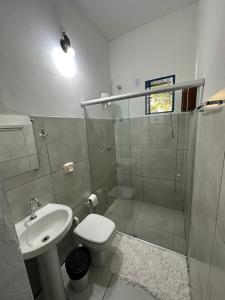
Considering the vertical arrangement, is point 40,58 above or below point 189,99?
above

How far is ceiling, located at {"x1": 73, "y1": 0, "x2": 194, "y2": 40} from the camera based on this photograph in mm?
1503

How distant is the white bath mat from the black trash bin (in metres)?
0.33

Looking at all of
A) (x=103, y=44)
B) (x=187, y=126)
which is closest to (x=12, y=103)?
(x=103, y=44)

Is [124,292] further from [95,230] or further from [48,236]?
[48,236]

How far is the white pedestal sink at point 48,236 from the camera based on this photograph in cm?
97

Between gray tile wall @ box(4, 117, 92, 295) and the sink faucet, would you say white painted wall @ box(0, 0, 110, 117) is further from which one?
the sink faucet

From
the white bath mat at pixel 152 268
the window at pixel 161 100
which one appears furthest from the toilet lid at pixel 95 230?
the window at pixel 161 100

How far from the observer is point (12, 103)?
993 millimetres

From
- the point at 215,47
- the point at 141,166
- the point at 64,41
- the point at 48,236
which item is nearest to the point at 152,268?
the point at 48,236

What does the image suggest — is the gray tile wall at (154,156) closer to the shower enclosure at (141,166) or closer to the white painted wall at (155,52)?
the shower enclosure at (141,166)

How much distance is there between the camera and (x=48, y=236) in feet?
3.51

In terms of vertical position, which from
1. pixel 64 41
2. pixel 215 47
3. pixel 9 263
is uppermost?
pixel 64 41

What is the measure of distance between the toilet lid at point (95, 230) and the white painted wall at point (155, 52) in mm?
1572

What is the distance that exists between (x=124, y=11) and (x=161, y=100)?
1183mm
